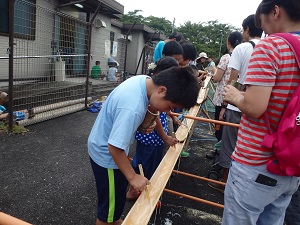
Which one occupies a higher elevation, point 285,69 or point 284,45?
point 284,45

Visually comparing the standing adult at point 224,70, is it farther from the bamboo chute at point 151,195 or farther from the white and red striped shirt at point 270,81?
the white and red striped shirt at point 270,81

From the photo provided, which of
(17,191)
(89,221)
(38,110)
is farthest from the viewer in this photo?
(38,110)

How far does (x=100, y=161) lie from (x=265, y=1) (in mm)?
1377

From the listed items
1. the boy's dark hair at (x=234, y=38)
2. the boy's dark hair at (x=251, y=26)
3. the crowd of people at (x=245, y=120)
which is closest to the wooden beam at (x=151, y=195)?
the crowd of people at (x=245, y=120)

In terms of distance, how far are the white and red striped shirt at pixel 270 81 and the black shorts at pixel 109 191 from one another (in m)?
0.89

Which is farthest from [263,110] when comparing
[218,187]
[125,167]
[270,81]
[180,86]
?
[218,187]

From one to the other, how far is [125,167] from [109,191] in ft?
1.25

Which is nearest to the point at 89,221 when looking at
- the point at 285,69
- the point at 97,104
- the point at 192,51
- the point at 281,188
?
the point at 281,188

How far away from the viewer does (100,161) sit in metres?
1.68

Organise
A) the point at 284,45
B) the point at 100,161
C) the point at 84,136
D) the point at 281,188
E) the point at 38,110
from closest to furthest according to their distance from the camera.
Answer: the point at 284,45
the point at 281,188
the point at 100,161
the point at 84,136
the point at 38,110

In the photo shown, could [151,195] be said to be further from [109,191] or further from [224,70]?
[224,70]

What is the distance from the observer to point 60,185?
9.49 ft

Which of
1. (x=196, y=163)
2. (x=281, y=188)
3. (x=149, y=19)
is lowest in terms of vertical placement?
(x=196, y=163)

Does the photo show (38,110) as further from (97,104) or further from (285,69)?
(285,69)
